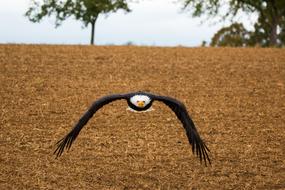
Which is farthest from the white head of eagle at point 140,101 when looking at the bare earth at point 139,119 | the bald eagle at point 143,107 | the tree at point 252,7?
the tree at point 252,7

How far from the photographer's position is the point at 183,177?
868cm

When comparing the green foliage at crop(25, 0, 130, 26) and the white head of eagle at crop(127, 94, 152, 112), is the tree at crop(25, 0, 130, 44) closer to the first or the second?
the green foliage at crop(25, 0, 130, 26)

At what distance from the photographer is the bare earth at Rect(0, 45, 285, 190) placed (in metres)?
8.73

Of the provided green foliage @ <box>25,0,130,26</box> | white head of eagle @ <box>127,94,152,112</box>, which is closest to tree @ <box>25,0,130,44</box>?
green foliage @ <box>25,0,130,26</box>

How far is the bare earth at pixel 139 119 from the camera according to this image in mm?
8734

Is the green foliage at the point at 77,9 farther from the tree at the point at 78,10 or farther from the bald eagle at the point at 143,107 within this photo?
the bald eagle at the point at 143,107

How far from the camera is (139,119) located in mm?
12320

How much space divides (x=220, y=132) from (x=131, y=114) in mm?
2186

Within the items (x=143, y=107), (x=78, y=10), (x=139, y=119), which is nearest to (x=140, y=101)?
(x=143, y=107)

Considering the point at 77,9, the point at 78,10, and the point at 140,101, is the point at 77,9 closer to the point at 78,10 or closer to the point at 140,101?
the point at 78,10

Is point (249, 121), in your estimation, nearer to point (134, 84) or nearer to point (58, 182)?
point (134, 84)

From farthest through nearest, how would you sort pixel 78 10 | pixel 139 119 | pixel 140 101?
pixel 78 10, pixel 139 119, pixel 140 101

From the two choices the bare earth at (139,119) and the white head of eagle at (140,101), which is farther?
the bare earth at (139,119)

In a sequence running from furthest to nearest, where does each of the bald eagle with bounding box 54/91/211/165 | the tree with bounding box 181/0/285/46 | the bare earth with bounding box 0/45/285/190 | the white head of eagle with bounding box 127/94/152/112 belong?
the tree with bounding box 181/0/285/46 → the bare earth with bounding box 0/45/285/190 → the white head of eagle with bounding box 127/94/152/112 → the bald eagle with bounding box 54/91/211/165
